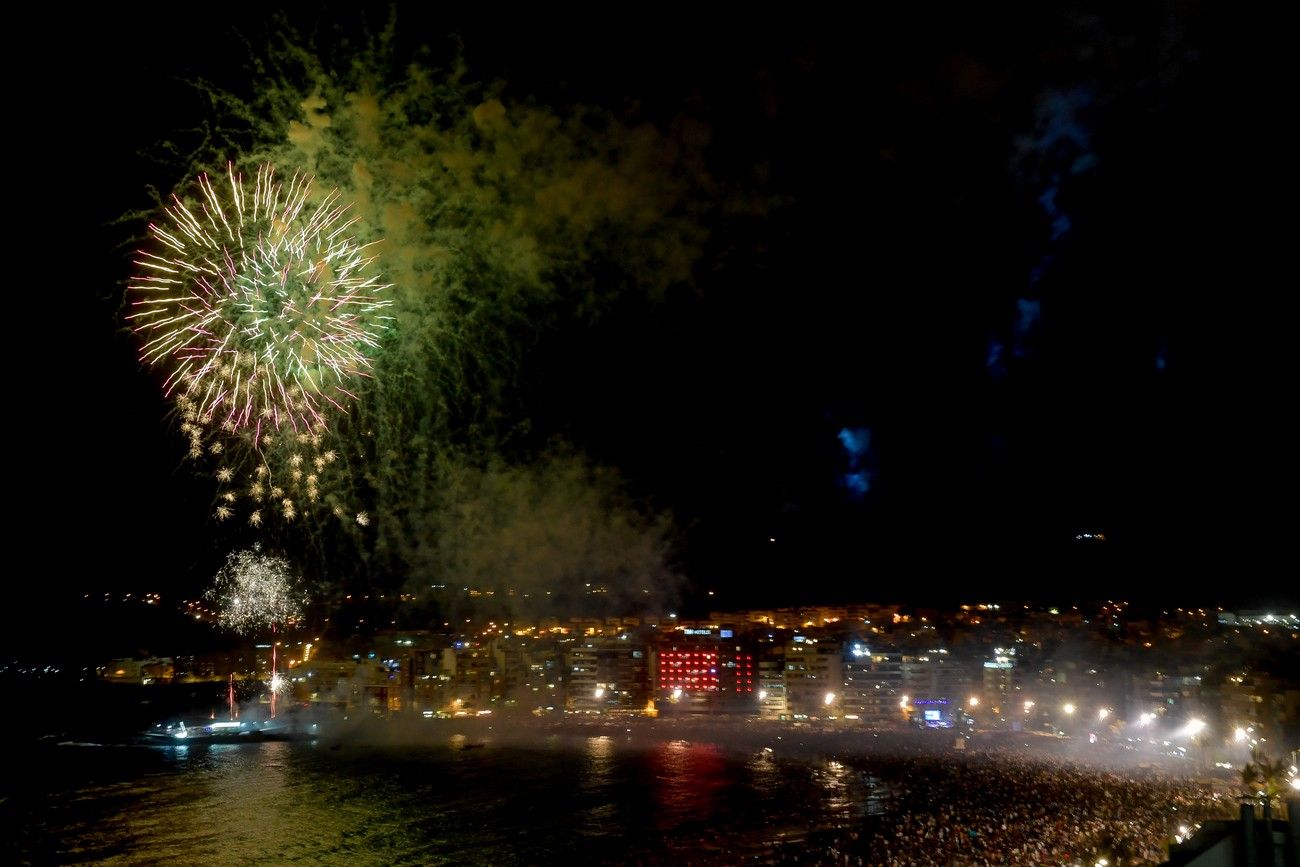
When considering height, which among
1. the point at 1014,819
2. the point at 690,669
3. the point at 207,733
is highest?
the point at 1014,819

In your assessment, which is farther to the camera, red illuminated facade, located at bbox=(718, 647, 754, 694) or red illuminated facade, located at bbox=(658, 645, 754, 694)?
red illuminated facade, located at bbox=(718, 647, 754, 694)

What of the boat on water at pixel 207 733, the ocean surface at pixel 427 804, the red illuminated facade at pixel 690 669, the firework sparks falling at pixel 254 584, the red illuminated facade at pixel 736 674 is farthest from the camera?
the red illuminated facade at pixel 736 674

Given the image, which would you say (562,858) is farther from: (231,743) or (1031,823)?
(231,743)

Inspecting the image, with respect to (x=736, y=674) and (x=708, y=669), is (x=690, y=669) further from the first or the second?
(x=736, y=674)

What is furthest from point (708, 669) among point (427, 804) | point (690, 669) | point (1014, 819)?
point (1014, 819)

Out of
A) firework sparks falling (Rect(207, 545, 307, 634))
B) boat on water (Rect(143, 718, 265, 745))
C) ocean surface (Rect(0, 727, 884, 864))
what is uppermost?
firework sparks falling (Rect(207, 545, 307, 634))

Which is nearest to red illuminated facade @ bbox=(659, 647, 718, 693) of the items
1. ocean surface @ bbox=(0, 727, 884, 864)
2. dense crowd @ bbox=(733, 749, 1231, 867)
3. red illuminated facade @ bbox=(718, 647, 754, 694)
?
red illuminated facade @ bbox=(718, 647, 754, 694)

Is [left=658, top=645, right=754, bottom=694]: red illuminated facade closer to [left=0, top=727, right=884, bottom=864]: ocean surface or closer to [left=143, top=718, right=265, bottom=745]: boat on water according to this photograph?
[left=0, top=727, right=884, bottom=864]: ocean surface

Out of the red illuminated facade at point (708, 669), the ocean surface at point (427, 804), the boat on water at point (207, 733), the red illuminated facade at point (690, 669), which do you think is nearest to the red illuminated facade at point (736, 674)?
the red illuminated facade at point (708, 669)

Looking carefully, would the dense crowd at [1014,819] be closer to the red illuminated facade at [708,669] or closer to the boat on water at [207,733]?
the red illuminated facade at [708,669]
